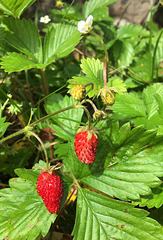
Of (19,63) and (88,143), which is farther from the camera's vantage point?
(19,63)

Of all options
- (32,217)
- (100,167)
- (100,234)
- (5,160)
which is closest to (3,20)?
(5,160)

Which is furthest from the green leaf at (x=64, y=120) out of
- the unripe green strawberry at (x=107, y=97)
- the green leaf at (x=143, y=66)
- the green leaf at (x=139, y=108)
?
the green leaf at (x=143, y=66)

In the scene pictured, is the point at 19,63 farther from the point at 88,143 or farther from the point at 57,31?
the point at 88,143

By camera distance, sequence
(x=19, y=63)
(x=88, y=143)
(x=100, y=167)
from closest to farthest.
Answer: (x=88, y=143) → (x=100, y=167) → (x=19, y=63)

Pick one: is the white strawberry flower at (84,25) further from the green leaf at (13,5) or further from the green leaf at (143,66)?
the green leaf at (143,66)

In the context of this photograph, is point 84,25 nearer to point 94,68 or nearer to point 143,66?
point 94,68

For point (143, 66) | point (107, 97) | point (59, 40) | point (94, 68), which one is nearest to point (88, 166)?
point (107, 97)
